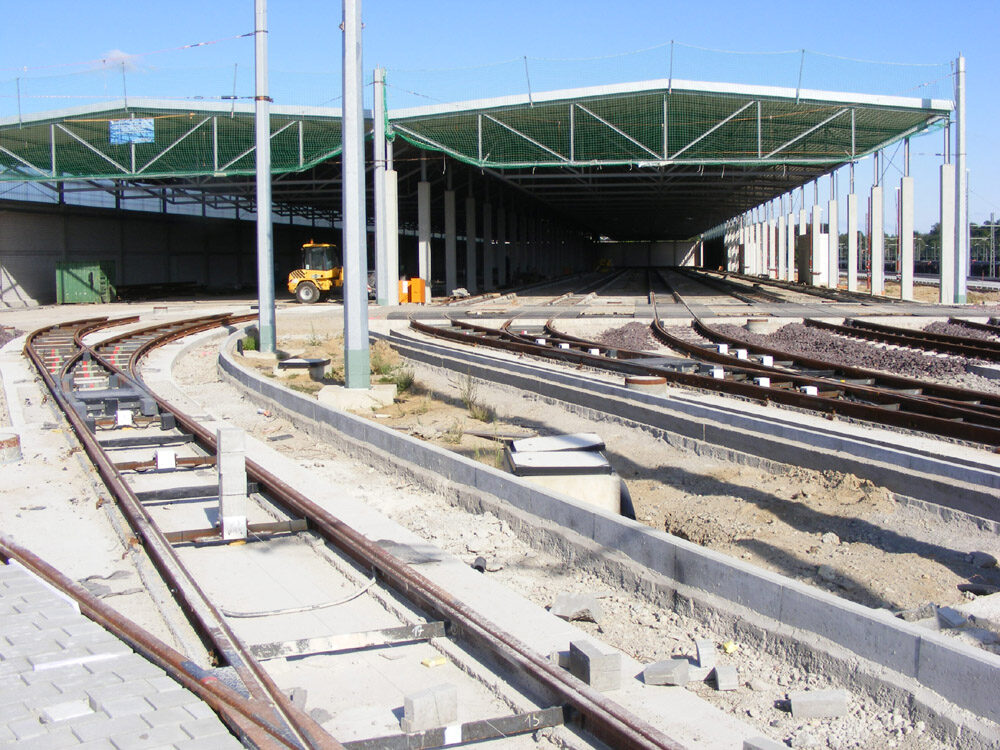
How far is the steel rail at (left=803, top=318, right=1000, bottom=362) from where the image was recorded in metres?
18.2

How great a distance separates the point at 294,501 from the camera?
26.7ft

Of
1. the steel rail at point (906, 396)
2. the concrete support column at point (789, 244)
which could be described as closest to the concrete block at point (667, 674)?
the steel rail at point (906, 396)

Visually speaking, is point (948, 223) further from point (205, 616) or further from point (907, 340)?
point (205, 616)

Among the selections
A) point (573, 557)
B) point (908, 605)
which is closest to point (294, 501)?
point (573, 557)

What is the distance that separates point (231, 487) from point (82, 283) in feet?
139

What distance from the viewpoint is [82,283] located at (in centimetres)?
4572

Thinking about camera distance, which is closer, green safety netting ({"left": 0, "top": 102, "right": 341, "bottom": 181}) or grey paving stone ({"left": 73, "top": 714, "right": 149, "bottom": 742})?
grey paving stone ({"left": 73, "top": 714, "right": 149, "bottom": 742})

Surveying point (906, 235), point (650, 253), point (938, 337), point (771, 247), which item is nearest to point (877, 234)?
point (906, 235)

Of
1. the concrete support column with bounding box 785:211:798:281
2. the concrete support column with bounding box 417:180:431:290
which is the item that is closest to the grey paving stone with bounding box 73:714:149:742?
the concrete support column with bounding box 417:180:431:290

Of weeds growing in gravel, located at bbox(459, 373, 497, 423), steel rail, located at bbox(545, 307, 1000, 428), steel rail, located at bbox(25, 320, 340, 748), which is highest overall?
steel rail, located at bbox(545, 307, 1000, 428)

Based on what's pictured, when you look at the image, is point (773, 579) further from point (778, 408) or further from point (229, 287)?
point (229, 287)

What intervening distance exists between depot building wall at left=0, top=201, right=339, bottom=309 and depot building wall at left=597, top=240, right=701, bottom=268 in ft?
198

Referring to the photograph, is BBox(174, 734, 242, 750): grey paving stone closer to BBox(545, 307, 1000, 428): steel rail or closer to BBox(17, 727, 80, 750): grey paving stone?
BBox(17, 727, 80, 750): grey paving stone

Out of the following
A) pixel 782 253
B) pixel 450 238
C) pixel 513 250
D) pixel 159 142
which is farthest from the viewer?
pixel 782 253
